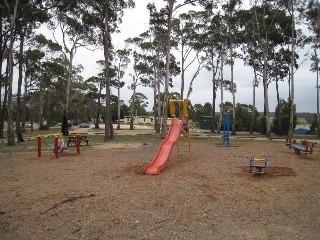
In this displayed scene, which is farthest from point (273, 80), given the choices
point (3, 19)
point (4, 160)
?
point (4, 160)

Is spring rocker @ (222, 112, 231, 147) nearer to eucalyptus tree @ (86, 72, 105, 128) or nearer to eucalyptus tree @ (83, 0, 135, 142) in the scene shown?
eucalyptus tree @ (83, 0, 135, 142)

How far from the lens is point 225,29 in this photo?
126 ft

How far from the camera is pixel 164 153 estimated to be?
34.9 feet

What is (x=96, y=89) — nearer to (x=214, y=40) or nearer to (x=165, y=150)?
(x=214, y=40)

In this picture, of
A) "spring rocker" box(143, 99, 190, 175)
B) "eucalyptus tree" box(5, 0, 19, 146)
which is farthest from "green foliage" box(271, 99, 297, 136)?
"eucalyptus tree" box(5, 0, 19, 146)

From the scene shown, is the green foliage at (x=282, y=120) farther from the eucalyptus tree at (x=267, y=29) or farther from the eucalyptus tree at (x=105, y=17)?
the eucalyptus tree at (x=105, y=17)

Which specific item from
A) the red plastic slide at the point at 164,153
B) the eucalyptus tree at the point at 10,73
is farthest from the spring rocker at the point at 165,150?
the eucalyptus tree at the point at 10,73

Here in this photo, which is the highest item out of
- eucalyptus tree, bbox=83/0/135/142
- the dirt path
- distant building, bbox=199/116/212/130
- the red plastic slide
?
eucalyptus tree, bbox=83/0/135/142

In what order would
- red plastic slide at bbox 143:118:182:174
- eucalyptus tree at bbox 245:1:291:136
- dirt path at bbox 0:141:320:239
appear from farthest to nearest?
eucalyptus tree at bbox 245:1:291:136 < red plastic slide at bbox 143:118:182:174 < dirt path at bbox 0:141:320:239

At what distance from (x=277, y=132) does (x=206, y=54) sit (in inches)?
533

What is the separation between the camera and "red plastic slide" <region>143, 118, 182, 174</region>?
30.6 ft

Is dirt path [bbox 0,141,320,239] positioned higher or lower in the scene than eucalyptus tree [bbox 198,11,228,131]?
lower

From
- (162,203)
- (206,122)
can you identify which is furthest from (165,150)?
(206,122)

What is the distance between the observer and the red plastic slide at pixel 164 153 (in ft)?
30.6
